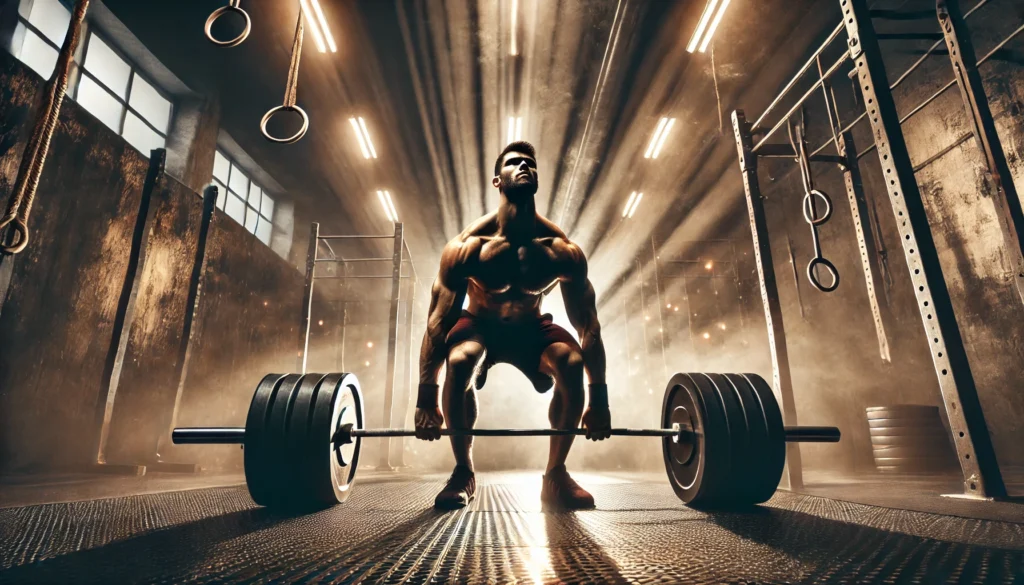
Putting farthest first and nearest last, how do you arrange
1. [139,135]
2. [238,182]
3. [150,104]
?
1. [238,182]
2. [150,104]
3. [139,135]

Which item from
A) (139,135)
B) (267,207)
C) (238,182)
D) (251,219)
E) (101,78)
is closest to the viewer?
(101,78)

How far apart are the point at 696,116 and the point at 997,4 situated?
2.58 metres

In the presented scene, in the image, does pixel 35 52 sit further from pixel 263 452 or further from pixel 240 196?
pixel 263 452

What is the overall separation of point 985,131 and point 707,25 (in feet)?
8.58

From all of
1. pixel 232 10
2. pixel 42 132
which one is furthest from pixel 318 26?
pixel 42 132

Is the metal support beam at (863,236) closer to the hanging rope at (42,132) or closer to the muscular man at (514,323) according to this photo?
the muscular man at (514,323)

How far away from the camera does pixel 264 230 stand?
28.6 feet

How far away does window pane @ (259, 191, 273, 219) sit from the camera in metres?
8.70

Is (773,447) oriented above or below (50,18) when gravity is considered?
below

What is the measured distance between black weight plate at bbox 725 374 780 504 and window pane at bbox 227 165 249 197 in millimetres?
8392

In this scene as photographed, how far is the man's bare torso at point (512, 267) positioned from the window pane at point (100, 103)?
17.0 feet

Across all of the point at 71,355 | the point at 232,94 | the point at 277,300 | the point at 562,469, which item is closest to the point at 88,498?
the point at 562,469

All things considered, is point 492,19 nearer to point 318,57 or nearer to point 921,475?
point 318,57

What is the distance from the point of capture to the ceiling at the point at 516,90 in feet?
15.1
